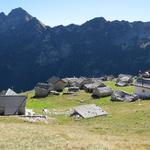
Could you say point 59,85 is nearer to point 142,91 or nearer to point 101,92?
point 101,92

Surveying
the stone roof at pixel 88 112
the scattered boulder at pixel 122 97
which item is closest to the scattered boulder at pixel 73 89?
the scattered boulder at pixel 122 97

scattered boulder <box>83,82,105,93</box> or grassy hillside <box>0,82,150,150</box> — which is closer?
grassy hillside <box>0,82,150,150</box>

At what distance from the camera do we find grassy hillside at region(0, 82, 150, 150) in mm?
46578

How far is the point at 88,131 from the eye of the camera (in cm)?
6088

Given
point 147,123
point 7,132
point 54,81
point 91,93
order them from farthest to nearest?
point 54,81 → point 91,93 → point 147,123 → point 7,132

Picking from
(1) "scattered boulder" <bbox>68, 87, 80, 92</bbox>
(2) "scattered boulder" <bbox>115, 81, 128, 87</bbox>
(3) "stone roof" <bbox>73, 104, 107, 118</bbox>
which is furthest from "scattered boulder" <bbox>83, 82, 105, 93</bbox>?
(3) "stone roof" <bbox>73, 104, 107, 118</bbox>

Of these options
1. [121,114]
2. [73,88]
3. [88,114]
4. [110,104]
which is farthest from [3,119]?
[73,88]

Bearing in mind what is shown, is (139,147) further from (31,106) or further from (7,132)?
(31,106)

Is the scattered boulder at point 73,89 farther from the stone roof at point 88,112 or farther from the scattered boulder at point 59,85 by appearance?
the stone roof at point 88,112

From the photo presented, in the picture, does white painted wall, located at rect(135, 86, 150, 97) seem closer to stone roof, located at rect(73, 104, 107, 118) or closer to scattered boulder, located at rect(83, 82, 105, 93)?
scattered boulder, located at rect(83, 82, 105, 93)

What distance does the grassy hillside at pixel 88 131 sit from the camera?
46.6 meters

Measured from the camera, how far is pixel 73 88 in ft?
421

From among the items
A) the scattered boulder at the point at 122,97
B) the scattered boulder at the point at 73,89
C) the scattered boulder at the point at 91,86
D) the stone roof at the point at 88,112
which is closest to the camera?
the stone roof at the point at 88,112

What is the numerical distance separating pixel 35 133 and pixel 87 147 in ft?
30.3
